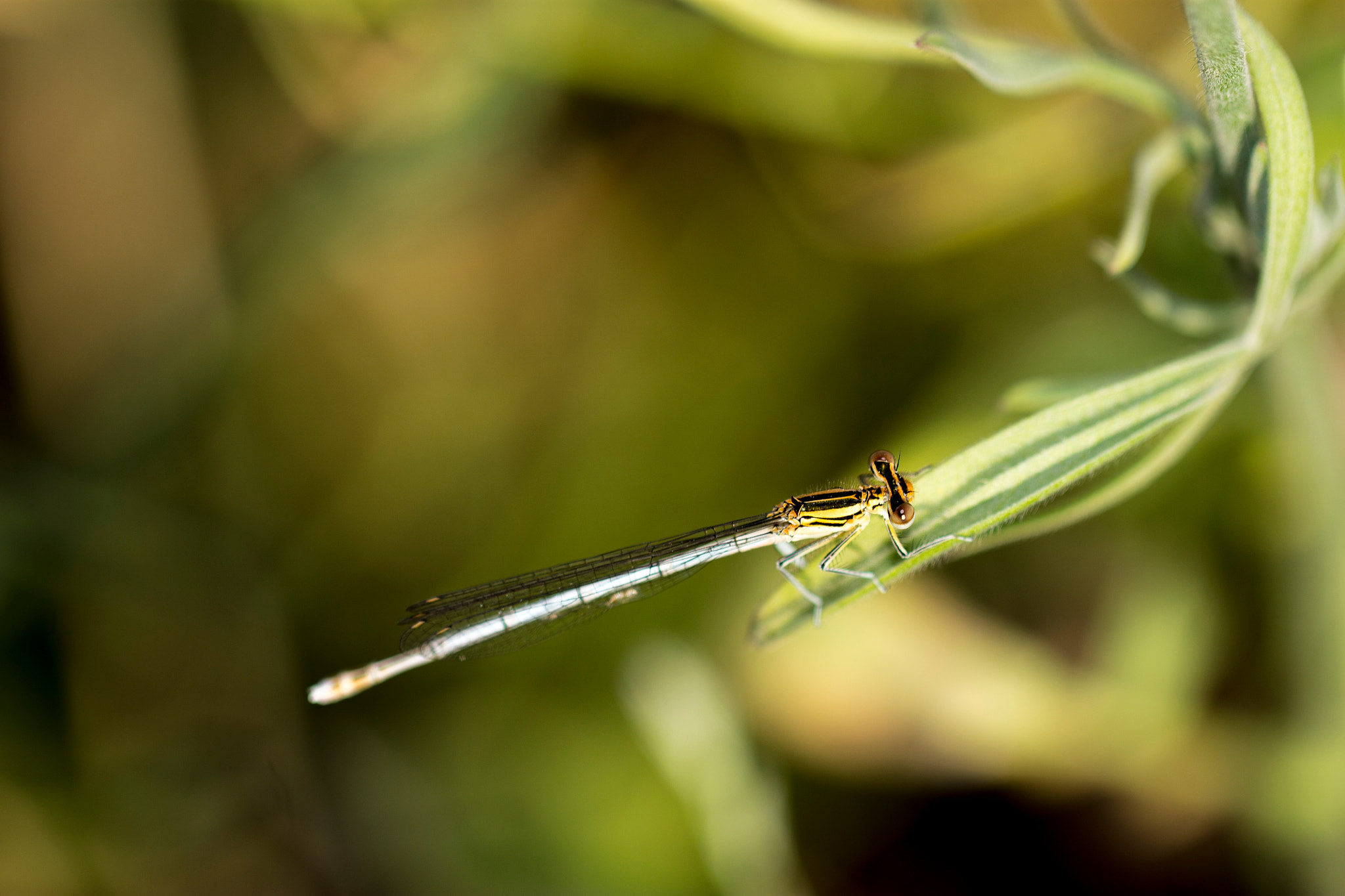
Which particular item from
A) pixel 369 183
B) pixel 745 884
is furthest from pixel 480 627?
pixel 369 183

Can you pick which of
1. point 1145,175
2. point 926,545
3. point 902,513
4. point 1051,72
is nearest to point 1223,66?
point 1051,72

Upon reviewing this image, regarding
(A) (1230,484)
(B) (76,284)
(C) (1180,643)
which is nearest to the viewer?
(C) (1180,643)

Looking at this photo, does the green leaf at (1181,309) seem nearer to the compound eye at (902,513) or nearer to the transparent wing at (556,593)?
the compound eye at (902,513)

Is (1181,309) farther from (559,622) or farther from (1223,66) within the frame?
(559,622)

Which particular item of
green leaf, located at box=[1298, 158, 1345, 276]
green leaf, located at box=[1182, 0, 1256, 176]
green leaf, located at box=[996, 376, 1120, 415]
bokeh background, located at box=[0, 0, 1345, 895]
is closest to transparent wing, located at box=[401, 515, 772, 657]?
bokeh background, located at box=[0, 0, 1345, 895]

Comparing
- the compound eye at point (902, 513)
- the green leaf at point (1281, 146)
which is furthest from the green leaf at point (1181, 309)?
the compound eye at point (902, 513)

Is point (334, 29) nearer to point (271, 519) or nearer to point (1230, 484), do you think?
point (271, 519)

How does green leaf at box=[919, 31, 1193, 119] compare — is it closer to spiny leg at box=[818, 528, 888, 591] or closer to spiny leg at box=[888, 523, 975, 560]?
Result: spiny leg at box=[888, 523, 975, 560]
